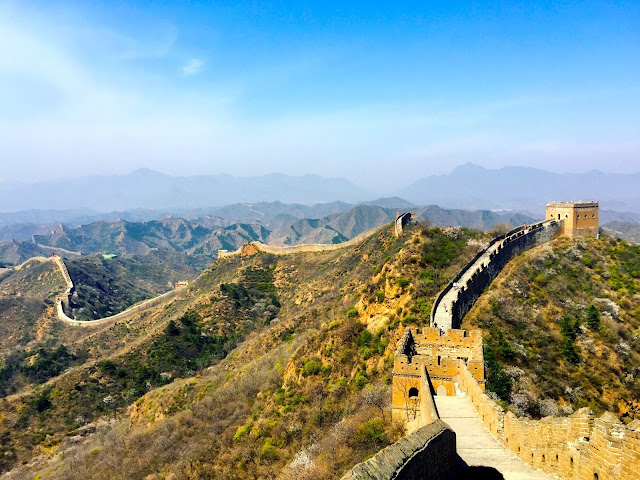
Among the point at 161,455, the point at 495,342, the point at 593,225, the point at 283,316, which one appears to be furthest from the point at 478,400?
the point at 593,225

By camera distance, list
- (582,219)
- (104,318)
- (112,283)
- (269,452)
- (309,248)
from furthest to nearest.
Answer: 1. (112,283)
2. (104,318)
3. (309,248)
4. (582,219)
5. (269,452)

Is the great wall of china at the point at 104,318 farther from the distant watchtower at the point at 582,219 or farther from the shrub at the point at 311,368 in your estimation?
the distant watchtower at the point at 582,219

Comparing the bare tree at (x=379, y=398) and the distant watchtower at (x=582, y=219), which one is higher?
the distant watchtower at (x=582, y=219)

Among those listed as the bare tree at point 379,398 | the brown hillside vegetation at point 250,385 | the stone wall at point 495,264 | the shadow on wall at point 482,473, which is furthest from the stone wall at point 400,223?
the shadow on wall at point 482,473

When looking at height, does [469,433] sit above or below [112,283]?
above

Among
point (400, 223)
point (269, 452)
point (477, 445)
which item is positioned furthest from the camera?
point (400, 223)

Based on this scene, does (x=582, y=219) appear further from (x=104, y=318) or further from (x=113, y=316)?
(x=104, y=318)

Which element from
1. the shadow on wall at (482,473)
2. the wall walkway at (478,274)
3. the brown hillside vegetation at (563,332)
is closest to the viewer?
the shadow on wall at (482,473)

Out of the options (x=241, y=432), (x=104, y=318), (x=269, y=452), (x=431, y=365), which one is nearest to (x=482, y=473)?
(x=431, y=365)
